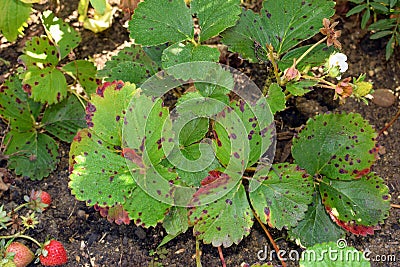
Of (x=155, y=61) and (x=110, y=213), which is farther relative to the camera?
(x=155, y=61)

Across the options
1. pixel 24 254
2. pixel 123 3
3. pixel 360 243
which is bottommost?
pixel 360 243

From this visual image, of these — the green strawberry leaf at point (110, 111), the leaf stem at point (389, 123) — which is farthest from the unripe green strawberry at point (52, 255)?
the leaf stem at point (389, 123)

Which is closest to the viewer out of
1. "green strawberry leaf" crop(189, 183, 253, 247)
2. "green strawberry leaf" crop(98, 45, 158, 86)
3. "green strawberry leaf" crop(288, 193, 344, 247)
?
"green strawberry leaf" crop(189, 183, 253, 247)

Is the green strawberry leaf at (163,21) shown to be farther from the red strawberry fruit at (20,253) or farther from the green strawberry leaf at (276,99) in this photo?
the red strawberry fruit at (20,253)

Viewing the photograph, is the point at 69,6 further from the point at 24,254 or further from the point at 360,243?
the point at 360,243

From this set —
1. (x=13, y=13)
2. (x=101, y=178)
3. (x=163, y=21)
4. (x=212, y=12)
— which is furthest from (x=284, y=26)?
(x=13, y=13)

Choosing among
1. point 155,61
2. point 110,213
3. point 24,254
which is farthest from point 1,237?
point 155,61

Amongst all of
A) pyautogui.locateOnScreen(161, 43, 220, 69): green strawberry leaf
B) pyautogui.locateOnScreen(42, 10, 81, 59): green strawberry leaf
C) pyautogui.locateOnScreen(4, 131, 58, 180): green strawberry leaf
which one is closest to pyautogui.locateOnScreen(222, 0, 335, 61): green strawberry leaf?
pyautogui.locateOnScreen(161, 43, 220, 69): green strawberry leaf

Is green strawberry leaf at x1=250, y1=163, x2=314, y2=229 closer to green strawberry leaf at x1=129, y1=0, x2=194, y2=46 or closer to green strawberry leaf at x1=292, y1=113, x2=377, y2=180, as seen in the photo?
green strawberry leaf at x1=292, y1=113, x2=377, y2=180
